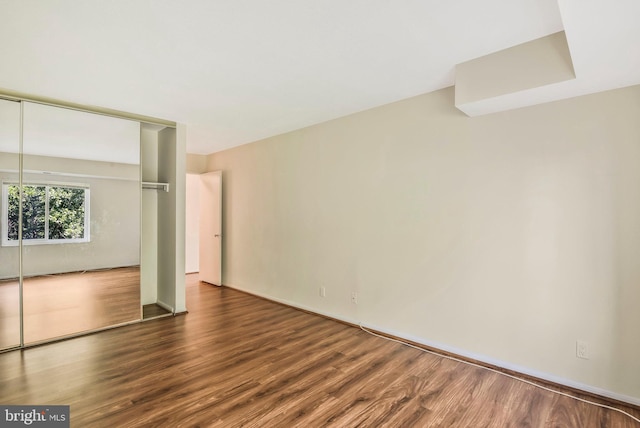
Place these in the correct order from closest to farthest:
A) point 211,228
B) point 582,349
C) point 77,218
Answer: point 582,349 → point 77,218 → point 211,228

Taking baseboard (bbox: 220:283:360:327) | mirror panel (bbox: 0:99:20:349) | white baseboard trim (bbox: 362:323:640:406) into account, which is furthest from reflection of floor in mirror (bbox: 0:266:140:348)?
white baseboard trim (bbox: 362:323:640:406)

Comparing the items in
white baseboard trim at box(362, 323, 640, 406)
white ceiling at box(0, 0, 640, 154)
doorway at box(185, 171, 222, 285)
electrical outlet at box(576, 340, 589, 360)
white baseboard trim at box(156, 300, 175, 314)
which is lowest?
white baseboard trim at box(362, 323, 640, 406)

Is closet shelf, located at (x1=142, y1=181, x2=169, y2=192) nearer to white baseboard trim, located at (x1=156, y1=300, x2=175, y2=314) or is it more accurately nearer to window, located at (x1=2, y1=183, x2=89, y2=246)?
window, located at (x1=2, y1=183, x2=89, y2=246)

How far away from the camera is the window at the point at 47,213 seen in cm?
306

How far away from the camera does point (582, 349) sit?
242 centimetres

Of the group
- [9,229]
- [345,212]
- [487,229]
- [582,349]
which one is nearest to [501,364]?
[582,349]

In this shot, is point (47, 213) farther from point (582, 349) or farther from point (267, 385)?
point (582, 349)

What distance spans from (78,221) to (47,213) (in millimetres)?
275

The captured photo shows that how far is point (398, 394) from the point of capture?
239 cm

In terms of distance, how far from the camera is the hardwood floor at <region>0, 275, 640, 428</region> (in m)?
2.10

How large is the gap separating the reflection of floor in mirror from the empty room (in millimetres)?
23

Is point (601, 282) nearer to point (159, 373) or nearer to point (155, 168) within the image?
point (159, 373)

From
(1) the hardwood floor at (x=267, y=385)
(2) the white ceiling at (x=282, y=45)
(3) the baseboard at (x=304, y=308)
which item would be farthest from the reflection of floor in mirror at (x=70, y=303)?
(2) the white ceiling at (x=282, y=45)

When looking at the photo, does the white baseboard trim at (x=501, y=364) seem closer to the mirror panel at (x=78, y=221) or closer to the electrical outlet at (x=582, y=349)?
the electrical outlet at (x=582, y=349)
